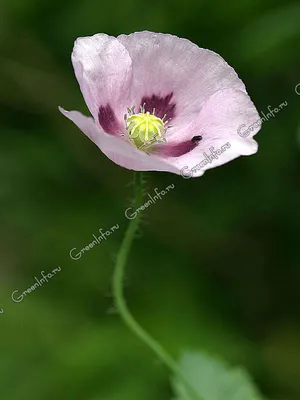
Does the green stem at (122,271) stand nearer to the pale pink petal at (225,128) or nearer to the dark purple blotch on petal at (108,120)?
the pale pink petal at (225,128)

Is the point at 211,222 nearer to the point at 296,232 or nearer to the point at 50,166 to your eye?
the point at 296,232

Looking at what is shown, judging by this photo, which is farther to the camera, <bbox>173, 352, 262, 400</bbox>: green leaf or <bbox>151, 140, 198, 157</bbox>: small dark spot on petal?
<bbox>173, 352, 262, 400</bbox>: green leaf

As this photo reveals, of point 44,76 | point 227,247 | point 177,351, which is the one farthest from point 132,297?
point 44,76

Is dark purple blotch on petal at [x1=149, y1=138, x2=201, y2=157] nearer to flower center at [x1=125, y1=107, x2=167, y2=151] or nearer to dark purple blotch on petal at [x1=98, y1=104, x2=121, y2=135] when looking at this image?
flower center at [x1=125, y1=107, x2=167, y2=151]

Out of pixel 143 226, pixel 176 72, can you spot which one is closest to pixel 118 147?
pixel 176 72

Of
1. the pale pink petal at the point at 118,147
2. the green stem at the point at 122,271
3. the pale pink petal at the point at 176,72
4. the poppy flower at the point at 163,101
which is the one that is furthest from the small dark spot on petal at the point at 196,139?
the pale pink petal at the point at 118,147

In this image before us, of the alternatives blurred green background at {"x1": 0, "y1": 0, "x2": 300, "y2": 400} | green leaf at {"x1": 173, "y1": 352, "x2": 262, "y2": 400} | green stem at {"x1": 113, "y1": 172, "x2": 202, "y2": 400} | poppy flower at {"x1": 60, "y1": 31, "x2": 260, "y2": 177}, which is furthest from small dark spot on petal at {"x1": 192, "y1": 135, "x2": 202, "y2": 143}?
blurred green background at {"x1": 0, "y1": 0, "x2": 300, "y2": 400}
